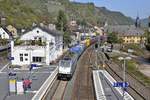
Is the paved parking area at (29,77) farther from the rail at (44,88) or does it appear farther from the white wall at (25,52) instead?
the white wall at (25,52)

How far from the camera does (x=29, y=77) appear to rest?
182 ft

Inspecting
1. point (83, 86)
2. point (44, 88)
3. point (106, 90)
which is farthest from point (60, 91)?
point (106, 90)

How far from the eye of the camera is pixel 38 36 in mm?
80438

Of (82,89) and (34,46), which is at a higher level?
(34,46)

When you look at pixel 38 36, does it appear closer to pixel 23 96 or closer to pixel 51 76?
pixel 51 76

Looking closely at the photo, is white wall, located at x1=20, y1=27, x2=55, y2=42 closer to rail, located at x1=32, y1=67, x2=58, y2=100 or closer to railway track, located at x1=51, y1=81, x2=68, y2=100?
rail, located at x1=32, y1=67, x2=58, y2=100

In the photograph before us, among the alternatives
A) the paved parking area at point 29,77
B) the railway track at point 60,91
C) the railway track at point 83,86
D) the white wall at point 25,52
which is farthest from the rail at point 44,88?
the white wall at point 25,52

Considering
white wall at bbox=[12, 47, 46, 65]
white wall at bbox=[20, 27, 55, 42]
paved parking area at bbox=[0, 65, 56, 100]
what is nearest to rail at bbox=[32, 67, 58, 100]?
paved parking area at bbox=[0, 65, 56, 100]

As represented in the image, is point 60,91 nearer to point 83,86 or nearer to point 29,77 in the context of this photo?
point 83,86

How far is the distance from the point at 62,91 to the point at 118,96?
875 cm

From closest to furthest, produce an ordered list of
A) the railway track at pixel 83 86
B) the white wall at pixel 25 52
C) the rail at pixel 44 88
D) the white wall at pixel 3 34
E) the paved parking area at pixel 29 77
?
the rail at pixel 44 88 → the paved parking area at pixel 29 77 → the railway track at pixel 83 86 → the white wall at pixel 25 52 → the white wall at pixel 3 34

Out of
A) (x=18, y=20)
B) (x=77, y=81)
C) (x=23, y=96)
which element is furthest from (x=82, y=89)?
(x=18, y=20)

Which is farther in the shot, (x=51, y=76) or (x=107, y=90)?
(x=51, y=76)

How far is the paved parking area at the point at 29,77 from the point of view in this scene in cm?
4053
